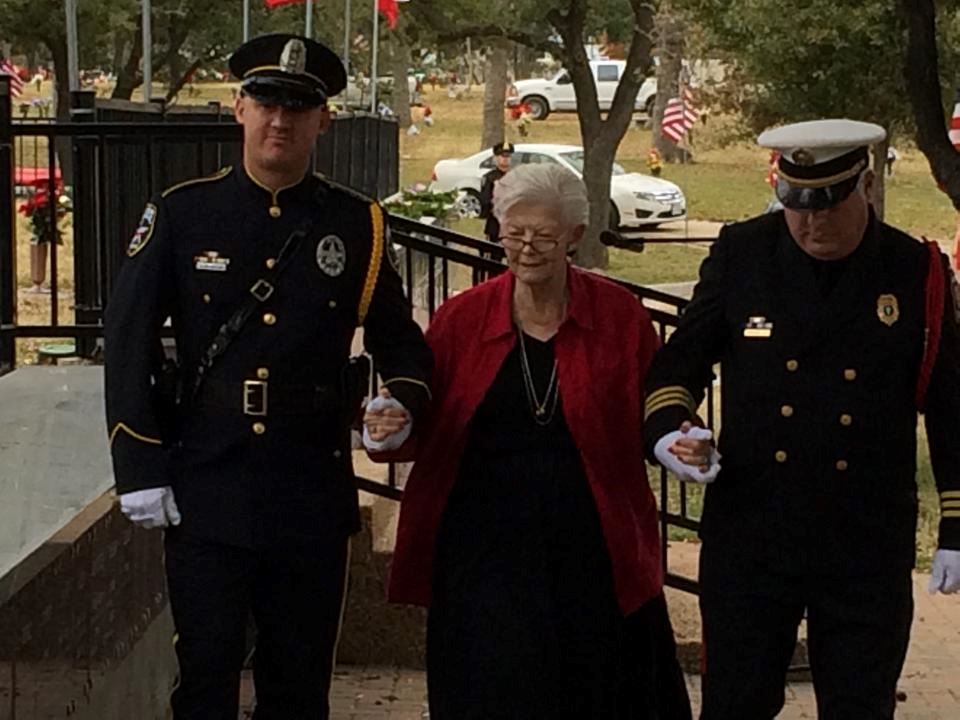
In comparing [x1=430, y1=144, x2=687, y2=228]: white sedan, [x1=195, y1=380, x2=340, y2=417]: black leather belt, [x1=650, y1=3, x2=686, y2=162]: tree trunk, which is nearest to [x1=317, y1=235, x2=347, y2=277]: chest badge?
[x1=195, y1=380, x2=340, y2=417]: black leather belt

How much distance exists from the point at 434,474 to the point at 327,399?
1.23ft

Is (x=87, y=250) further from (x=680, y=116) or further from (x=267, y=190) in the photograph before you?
(x=680, y=116)

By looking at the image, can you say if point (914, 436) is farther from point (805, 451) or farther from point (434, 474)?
point (434, 474)

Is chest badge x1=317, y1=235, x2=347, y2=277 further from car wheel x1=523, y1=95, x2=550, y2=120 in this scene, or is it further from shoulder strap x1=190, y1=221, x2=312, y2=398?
car wheel x1=523, y1=95, x2=550, y2=120

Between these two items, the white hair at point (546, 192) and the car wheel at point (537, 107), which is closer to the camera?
the white hair at point (546, 192)

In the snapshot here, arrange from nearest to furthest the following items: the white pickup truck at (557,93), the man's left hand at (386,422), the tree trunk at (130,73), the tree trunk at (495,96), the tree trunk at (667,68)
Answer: the man's left hand at (386,422) → the tree trunk at (667,68) → the tree trunk at (130,73) → the tree trunk at (495,96) → the white pickup truck at (557,93)

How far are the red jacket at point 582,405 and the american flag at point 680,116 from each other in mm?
30063

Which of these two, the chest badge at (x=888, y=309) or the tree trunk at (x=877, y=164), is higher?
the tree trunk at (x=877, y=164)

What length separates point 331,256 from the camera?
3740 mm

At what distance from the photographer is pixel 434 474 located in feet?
13.0

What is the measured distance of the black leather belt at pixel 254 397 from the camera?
3.64 metres

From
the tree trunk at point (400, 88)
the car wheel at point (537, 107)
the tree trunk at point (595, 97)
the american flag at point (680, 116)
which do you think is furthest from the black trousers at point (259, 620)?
the car wheel at point (537, 107)

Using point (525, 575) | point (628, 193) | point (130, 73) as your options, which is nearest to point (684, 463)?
point (525, 575)

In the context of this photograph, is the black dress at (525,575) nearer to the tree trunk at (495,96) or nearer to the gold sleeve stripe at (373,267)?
the gold sleeve stripe at (373,267)
